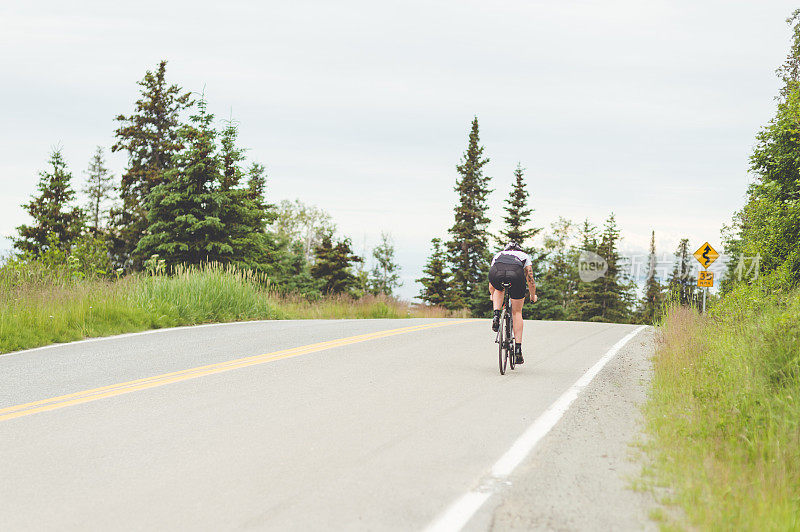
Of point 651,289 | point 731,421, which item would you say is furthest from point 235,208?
point 651,289

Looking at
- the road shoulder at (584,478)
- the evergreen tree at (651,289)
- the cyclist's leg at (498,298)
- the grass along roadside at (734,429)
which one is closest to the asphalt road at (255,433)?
the road shoulder at (584,478)

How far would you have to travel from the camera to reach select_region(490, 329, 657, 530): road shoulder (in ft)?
12.8

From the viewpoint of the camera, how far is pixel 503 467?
16.1ft

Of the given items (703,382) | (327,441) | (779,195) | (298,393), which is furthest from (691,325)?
(327,441)

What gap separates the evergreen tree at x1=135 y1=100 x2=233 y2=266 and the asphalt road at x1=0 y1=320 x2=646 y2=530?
19325 mm

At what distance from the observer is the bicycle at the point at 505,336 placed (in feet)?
30.5

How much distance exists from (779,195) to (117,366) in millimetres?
14799

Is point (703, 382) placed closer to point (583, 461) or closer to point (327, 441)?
point (583, 461)

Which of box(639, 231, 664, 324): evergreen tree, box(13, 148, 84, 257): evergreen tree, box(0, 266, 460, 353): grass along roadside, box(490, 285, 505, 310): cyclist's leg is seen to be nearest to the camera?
box(490, 285, 505, 310): cyclist's leg

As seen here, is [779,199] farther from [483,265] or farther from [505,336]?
[483,265]

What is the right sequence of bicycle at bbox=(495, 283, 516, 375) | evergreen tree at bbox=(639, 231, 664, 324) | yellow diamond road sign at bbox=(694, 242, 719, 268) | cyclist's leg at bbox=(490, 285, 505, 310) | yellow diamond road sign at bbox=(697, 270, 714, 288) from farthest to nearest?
evergreen tree at bbox=(639, 231, 664, 324), yellow diamond road sign at bbox=(694, 242, 719, 268), yellow diamond road sign at bbox=(697, 270, 714, 288), cyclist's leg at bbox=(490, 285, 505, 310), bicycle at bbox=(495, 283, 516, 375)

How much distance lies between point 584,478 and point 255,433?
2727 mm

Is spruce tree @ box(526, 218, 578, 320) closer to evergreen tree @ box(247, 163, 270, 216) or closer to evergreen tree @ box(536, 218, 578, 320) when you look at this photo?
evergreen tree @ box(536, 218, 578, 320)

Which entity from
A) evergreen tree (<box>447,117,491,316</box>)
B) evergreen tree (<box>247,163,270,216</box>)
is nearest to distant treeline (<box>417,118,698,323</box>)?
evergreen tree (<box>447,117,491,316</box>)
